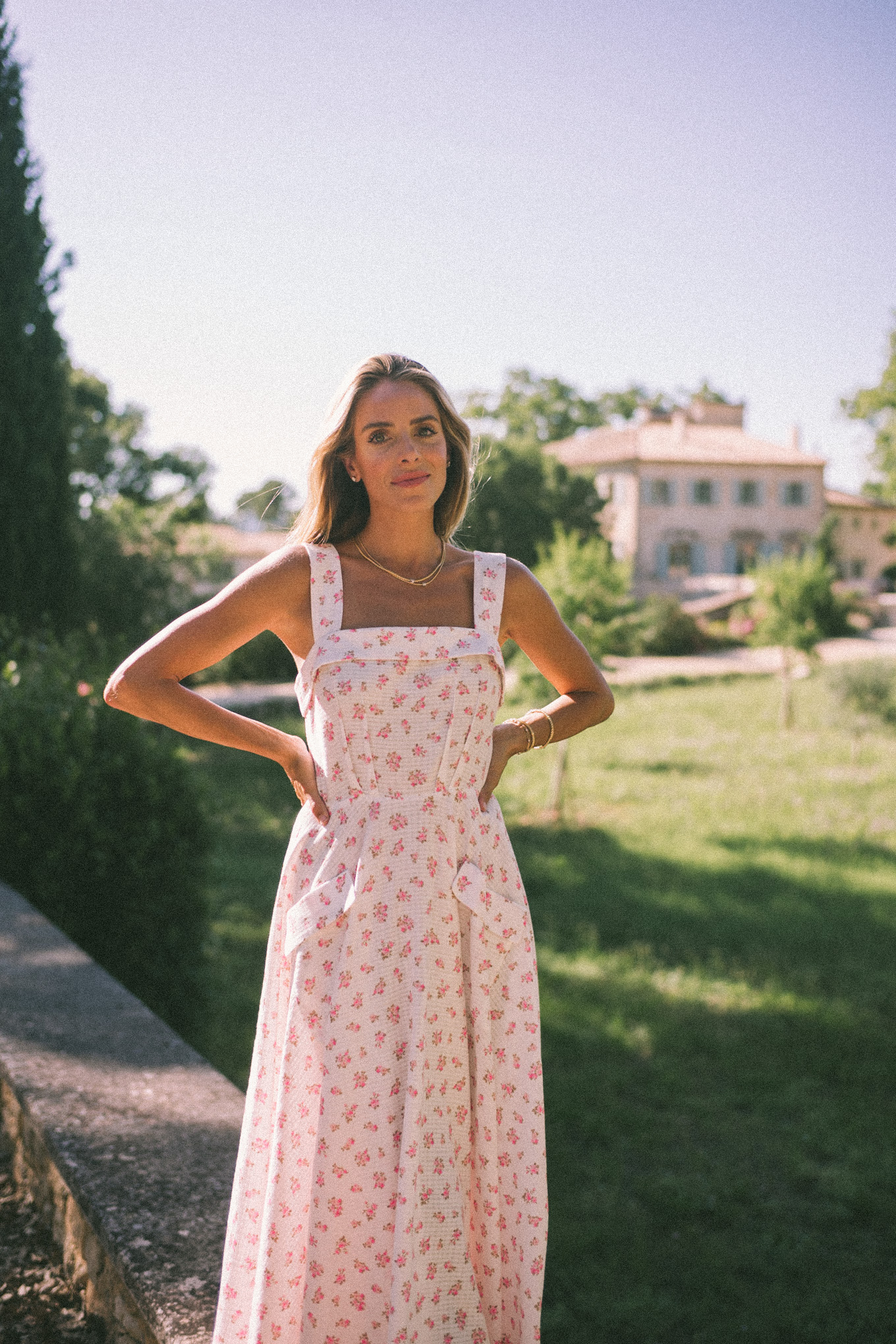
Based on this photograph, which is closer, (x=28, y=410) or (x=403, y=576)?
(x=403, y=576)

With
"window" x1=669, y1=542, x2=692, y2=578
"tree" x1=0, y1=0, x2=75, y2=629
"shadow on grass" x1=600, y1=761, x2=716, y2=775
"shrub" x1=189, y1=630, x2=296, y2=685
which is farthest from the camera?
"window" x1=669, y1=542, x2=692, y2=578

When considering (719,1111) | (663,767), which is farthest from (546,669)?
(663,767)

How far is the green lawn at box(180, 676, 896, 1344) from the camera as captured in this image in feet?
11.7

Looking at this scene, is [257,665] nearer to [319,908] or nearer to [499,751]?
[499,751]

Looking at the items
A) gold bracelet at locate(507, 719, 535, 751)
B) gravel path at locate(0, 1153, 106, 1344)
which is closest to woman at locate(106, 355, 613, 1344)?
gold bracelet at locate(507, 719, 535, 751)

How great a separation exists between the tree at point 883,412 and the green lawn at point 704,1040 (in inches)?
1175

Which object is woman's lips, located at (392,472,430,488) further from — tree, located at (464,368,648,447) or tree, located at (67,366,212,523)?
tree, located at (464,368,648,447)

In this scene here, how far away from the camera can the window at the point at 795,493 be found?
50219 mm

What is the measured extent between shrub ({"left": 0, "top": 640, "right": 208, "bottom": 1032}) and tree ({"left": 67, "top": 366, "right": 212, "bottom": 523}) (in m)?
24.5

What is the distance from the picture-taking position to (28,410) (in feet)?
38.2

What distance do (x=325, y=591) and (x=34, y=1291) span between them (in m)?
2.00

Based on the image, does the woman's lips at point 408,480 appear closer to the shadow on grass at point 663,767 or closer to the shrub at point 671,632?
the shadow on grass at point 663,767

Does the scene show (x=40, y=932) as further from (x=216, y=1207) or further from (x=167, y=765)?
(x=216, y=1207)

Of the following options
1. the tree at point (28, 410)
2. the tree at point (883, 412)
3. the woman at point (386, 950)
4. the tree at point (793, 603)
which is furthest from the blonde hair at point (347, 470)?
the tree at point (883, 412)
